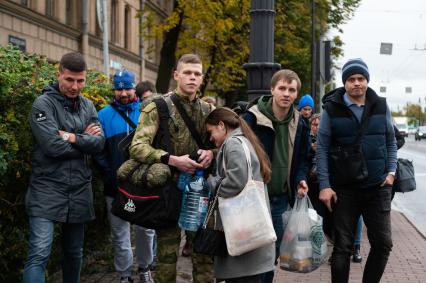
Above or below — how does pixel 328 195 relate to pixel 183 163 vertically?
below

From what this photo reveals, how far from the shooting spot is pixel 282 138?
4934 millimetres

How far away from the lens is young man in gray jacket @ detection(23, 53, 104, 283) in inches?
173

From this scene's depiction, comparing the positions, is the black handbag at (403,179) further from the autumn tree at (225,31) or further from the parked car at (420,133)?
the parked car at (420,133)

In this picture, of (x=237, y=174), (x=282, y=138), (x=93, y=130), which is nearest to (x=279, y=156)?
(x=282, y=138)

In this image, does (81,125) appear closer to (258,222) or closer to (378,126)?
(258,222)

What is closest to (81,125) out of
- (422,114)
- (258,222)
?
(258,222)

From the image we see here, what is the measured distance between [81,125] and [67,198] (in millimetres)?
575

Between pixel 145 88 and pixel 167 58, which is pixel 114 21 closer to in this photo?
pixel 167 58

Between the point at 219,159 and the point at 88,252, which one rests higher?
the point at 219,159

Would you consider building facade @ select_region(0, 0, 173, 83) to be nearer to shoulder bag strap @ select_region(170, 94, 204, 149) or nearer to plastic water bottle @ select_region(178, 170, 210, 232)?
shoulder bag strap @ select_region(170, 94, 204, 149)

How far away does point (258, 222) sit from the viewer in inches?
156

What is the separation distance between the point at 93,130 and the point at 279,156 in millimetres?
1417

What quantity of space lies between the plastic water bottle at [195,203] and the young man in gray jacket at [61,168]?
0.80m

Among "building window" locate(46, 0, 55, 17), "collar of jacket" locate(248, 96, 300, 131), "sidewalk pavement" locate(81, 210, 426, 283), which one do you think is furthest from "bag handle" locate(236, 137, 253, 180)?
"building window" locate(46, 0, 55, 17)
